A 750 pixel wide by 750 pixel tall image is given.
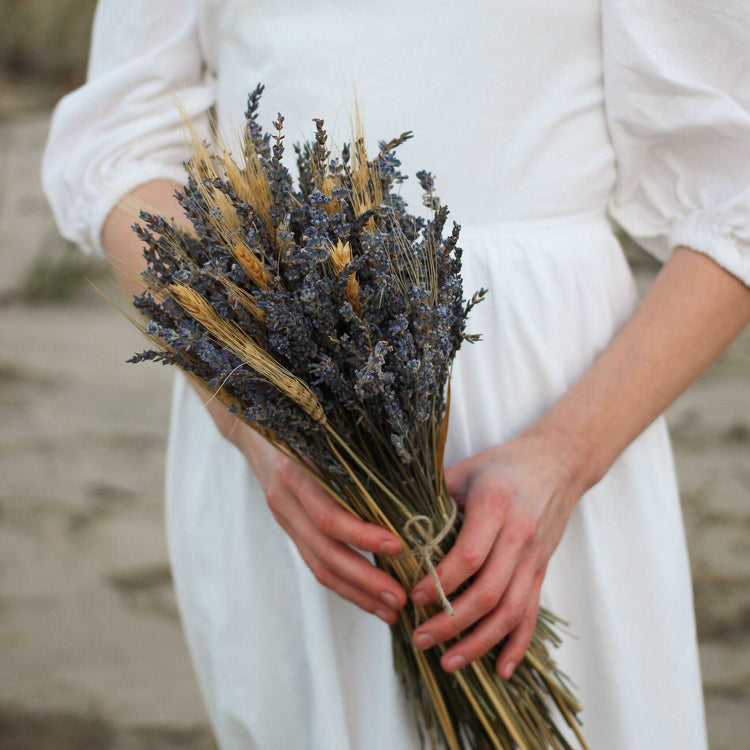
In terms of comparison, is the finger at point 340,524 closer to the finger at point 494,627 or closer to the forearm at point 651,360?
the finger at point 494,627

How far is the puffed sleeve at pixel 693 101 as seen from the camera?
1037 mm

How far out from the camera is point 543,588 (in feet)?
3.72

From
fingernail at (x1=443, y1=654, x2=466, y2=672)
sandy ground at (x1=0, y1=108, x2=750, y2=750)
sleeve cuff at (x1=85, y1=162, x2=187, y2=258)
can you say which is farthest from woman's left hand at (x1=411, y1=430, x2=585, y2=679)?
sandy ground at (x1=0, y1=108, x2=750, y2=750)

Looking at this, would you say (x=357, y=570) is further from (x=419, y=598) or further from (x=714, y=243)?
(x=714, y=243)

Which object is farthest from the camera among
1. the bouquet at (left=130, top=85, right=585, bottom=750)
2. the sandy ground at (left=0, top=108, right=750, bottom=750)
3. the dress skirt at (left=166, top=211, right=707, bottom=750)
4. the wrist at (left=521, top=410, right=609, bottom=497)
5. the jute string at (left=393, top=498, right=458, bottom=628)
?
the sandy ground at (left=0, top=108, right=750, bottom=750)

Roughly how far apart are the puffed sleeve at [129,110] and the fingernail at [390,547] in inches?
25.2

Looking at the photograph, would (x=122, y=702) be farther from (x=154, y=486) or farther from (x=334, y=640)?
(x=334, y=640)

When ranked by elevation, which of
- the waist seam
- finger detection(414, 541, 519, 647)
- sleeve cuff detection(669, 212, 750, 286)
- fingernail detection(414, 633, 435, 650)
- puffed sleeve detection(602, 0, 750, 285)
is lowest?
fingernail detection(414, 633, 435, 650)

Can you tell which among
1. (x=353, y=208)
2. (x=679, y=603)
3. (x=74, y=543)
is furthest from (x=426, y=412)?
(x=74, y=543)

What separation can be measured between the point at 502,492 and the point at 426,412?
0.19 metres

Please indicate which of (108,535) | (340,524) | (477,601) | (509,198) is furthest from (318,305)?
(108,535)

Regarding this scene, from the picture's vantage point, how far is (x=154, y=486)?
327cm

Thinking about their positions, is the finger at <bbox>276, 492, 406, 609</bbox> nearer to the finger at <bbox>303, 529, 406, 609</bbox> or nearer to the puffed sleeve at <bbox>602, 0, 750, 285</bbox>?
the finger at <bbox>303, 529, 406, 609</bbox>

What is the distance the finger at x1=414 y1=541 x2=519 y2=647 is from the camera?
88 centimetres
